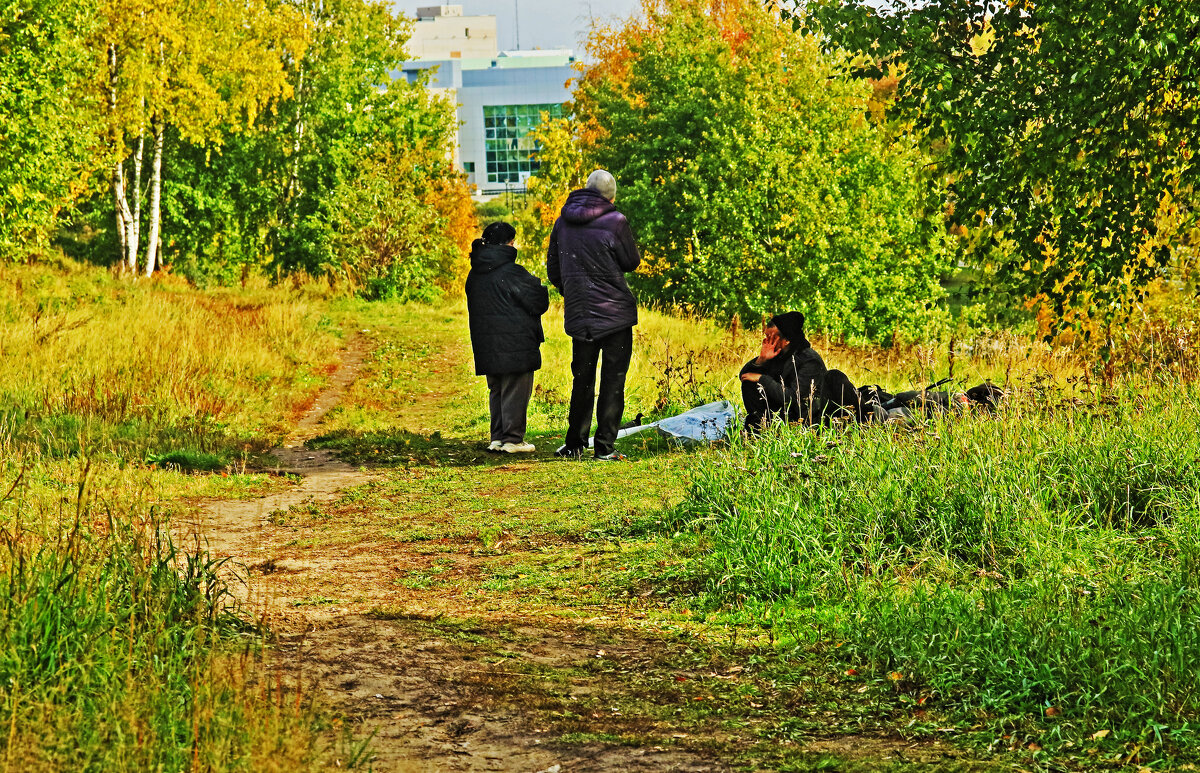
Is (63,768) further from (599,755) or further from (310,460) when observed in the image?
(310,460)

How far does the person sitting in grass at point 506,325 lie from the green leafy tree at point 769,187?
49.3 feet

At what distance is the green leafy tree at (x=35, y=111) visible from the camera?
22.6 meters

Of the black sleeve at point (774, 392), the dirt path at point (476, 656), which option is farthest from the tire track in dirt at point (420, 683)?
the black sleeve at point (774, 392)

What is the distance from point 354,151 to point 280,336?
19.2 metres

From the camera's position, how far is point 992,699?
395 cm

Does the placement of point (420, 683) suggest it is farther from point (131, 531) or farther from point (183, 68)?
point (183, 68)

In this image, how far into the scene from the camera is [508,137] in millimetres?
139500

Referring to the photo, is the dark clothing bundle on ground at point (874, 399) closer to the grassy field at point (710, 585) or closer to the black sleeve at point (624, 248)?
the grassy field at point (710, 585)

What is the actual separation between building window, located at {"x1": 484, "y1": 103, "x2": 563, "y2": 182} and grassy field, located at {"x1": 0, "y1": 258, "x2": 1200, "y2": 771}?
13054 cm

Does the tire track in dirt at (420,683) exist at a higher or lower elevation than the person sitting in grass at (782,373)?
lower

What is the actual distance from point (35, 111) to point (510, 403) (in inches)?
696

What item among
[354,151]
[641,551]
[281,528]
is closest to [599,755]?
[641,551]

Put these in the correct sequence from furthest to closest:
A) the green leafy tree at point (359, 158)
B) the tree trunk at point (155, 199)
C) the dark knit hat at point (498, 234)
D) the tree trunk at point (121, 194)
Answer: the tree trunk at point (155, 199), the green leafy tree at point (359, 158), the tree trunk at point (121, 194), the dark knit hat at point (498, 234)

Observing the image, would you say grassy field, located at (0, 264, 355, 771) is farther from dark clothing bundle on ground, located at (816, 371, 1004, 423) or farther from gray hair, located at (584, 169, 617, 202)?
dark clothing bundle on ground, located at (816, 371, 1004, 423)
